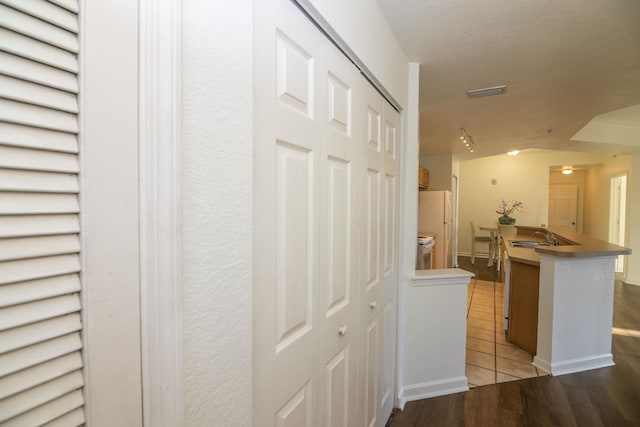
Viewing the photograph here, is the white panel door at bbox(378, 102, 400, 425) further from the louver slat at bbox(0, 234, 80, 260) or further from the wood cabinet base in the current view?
the wood cabinet base

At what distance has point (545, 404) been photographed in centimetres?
223

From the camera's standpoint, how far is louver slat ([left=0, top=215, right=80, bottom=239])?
1.18 feet

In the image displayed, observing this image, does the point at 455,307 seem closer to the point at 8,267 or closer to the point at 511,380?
the point at 511,380

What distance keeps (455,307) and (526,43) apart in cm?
181

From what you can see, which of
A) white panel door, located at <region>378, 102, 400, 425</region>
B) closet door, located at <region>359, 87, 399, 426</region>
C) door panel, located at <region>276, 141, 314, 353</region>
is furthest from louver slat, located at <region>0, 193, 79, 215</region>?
white panel door, located at <region>378, 102, 400, 425</region>

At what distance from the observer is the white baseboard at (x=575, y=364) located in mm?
2623

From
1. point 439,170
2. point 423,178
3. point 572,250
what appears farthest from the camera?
point 439,170

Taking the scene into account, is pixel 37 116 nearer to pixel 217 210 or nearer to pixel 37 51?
pixel 37 51

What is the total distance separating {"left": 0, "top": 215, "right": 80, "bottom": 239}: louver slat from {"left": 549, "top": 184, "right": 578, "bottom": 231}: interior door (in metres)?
10.3

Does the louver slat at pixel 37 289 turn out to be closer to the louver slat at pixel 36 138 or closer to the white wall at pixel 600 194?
the louver slat at pixel 36 138

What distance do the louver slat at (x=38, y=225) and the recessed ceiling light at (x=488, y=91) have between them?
2.99 metres

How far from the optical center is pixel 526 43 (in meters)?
1.89

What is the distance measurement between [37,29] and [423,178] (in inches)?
224

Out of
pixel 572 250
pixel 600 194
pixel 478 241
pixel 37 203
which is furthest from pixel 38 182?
pixel 600 194
